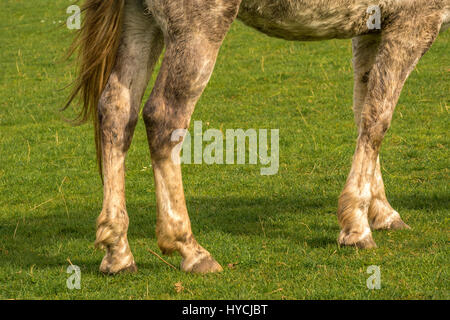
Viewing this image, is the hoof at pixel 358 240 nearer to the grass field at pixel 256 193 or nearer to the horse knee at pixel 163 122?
the grass field at pixel 256 193

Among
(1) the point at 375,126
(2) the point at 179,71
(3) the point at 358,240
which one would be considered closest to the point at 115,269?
(2) the point at 179,71

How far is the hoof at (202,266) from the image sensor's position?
16.8 feet

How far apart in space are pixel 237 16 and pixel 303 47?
12.8m

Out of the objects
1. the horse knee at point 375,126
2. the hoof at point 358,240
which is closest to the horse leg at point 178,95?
the hoof at point 358,240

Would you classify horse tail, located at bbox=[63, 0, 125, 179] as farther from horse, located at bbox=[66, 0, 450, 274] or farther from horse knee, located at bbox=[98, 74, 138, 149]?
horse knee, located at bbox=[98, 74, 138, 149]

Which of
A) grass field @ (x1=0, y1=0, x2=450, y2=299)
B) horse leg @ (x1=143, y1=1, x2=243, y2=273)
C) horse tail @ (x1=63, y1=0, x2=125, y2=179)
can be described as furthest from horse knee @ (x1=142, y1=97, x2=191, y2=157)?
grass field @ (x1=0, y1=0, x2=450, y2=299)

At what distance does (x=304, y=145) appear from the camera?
34.5 ft

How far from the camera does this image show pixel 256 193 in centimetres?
816

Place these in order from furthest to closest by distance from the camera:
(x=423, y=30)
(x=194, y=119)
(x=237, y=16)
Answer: (x=194, y=119)
(x=423, y=30)
(x=237, y=16)

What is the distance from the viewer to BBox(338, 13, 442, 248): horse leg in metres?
5.73

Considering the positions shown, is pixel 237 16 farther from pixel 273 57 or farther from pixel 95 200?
pixel 273 57

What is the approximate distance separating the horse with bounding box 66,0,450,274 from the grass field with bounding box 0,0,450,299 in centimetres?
32

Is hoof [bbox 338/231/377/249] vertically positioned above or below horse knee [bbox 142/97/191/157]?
below

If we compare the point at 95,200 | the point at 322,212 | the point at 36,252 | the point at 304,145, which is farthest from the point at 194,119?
the point at 36,252
